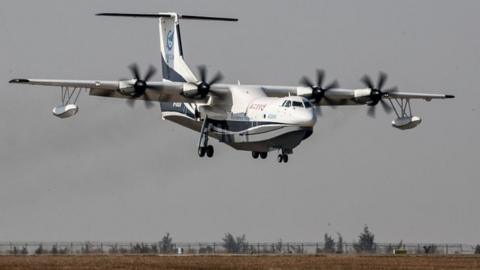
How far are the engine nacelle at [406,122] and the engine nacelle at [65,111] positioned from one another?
18.4 m

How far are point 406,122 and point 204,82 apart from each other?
11582 millimetres

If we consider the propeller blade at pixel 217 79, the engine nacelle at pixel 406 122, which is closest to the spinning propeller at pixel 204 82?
the propeller blade at pixel 217 79

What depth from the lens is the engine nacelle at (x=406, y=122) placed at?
68938 millimetres

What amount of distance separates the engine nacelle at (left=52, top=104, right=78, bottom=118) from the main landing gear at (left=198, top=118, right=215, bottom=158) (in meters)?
9.19

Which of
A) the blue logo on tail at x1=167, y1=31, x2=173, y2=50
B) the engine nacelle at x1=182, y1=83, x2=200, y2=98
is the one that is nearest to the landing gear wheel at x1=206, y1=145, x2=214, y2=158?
the engine nacelle at x1=182, y1=83, x2=200, y2=98

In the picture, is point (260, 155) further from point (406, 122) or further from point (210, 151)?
point (406, 122)

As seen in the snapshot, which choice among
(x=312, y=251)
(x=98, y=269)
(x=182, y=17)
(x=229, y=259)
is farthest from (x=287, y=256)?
(x=182, y=17)

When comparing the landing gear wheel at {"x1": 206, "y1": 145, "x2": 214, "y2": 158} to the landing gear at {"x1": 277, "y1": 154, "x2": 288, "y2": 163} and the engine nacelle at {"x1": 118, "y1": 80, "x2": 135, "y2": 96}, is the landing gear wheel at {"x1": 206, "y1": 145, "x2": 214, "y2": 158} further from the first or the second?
the engine nacelle at {"x1": 118, "y1": 80, "x2": 135, "y2": 96}

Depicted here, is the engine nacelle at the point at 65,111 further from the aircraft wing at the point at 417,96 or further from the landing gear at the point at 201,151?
the aircraft wing at the point at 417,96

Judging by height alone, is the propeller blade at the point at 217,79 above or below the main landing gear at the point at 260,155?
above

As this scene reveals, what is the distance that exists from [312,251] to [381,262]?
14662 millimetres

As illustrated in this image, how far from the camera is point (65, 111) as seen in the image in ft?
203

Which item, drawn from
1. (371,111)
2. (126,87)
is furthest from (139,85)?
(371,111)

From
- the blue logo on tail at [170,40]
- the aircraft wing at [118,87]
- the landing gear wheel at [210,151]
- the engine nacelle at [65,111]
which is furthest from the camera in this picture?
the blue logo on tail at [170,40]
